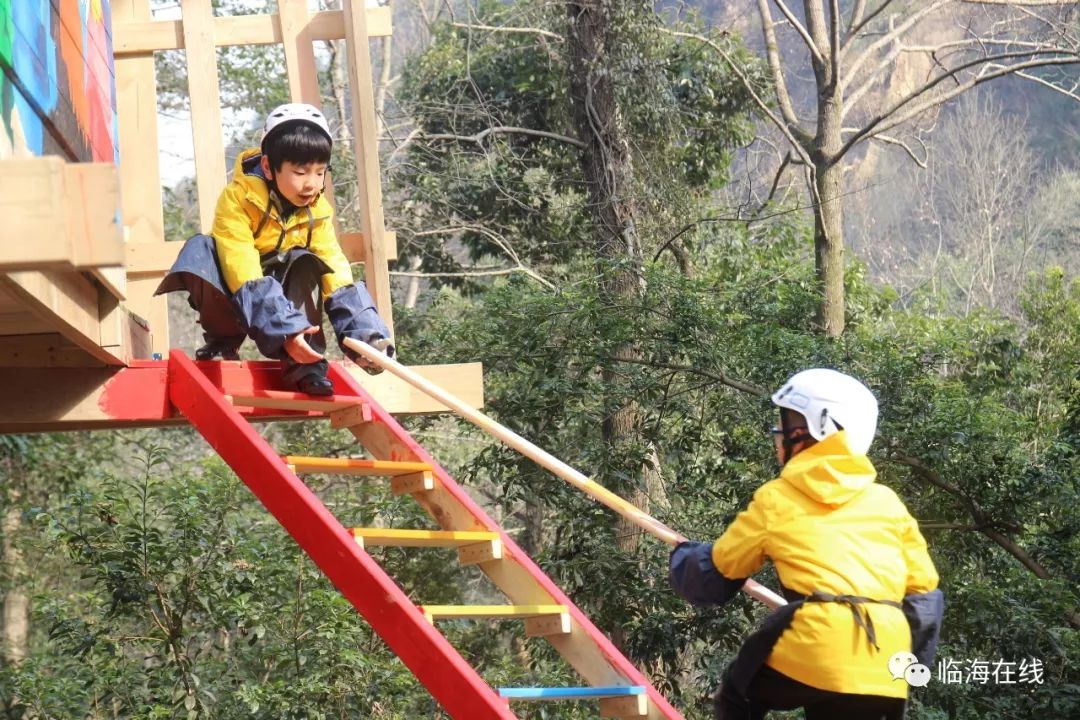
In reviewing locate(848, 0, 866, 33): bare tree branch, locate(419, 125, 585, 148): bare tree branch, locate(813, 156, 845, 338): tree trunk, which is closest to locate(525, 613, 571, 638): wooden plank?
locate(813, 156, 845, 338): tree trunk

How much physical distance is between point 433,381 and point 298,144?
136cm

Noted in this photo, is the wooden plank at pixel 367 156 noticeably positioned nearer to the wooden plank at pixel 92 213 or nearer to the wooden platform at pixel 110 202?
the wooden platform at pixel 110 202

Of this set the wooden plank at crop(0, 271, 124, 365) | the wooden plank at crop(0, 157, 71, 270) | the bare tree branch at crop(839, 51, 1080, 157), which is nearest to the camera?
the wooden plank at crop(0, 157, 71, 270)

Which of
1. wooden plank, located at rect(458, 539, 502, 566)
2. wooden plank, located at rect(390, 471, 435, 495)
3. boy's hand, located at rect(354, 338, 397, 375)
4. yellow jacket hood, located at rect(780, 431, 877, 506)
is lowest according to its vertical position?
wooden plank, located at rect(458, 539, 502, 566)

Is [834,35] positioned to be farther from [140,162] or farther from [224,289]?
[224,289]

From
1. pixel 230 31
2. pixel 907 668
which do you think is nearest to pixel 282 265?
pixel 230 31

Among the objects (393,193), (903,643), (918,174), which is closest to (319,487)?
(393,193)

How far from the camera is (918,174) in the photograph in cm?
3127

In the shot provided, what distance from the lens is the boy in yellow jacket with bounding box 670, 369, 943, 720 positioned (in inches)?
125

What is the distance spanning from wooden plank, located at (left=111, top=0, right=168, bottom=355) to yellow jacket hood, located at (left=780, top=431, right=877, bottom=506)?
3641 millimetres

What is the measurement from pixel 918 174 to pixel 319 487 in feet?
72.3

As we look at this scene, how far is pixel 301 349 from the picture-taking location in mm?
4629

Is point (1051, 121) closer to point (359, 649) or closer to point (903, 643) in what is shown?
point (359, 649)

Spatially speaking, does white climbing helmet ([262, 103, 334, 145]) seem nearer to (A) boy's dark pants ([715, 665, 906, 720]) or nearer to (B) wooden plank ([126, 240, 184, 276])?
(B) wooden plank ([126, 240, 184, 276])
